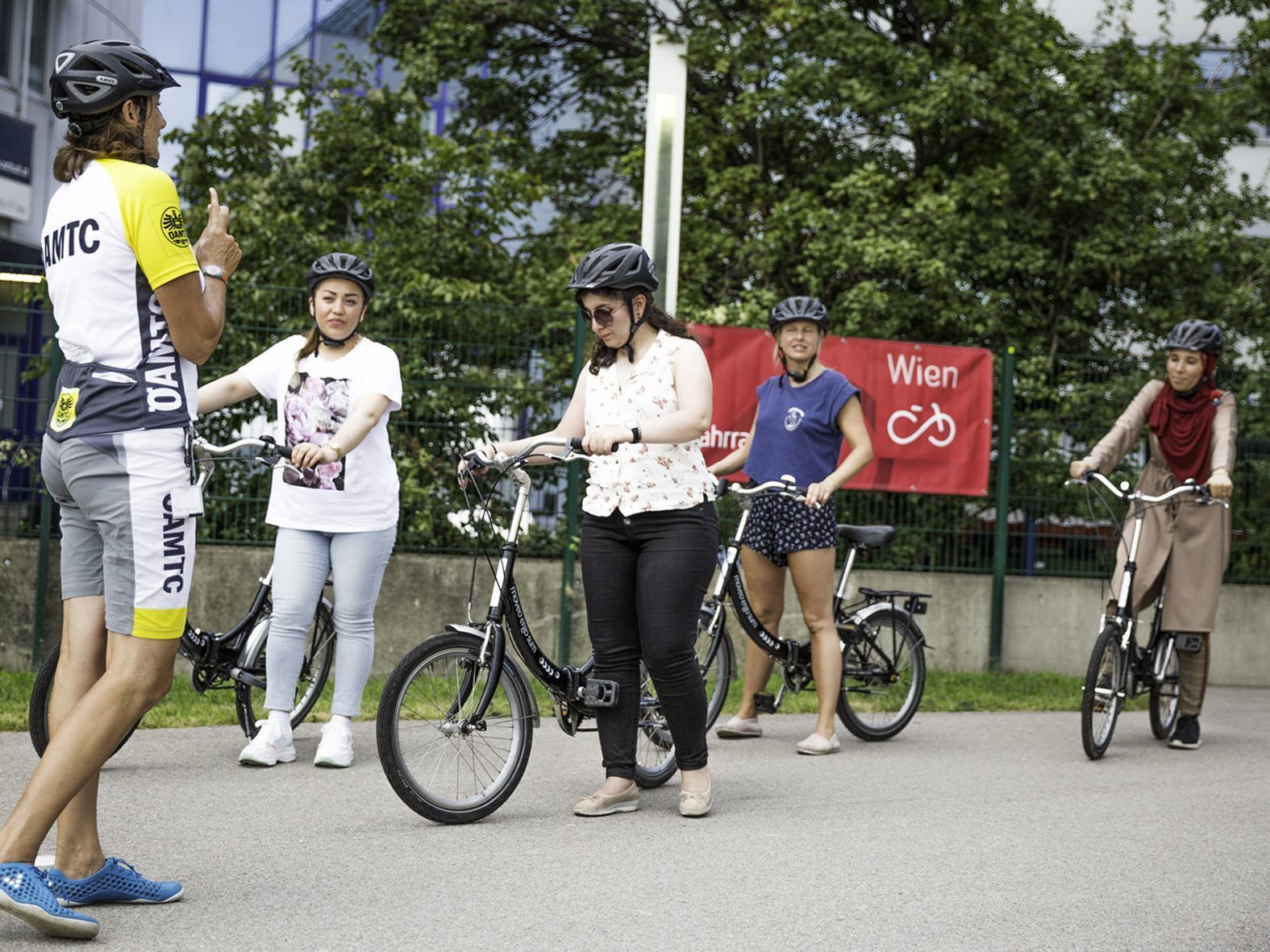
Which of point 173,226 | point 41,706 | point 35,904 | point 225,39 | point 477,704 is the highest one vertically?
point 225,39

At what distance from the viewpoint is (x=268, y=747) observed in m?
6.25

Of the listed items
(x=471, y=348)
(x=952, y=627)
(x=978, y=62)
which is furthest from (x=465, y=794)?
(x=978, y=62)

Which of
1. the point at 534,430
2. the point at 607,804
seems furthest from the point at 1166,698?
the point at 534,430

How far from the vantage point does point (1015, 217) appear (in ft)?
45.8

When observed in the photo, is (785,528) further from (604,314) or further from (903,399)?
(903,399)

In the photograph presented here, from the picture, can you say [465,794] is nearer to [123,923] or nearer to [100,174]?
[123,923]

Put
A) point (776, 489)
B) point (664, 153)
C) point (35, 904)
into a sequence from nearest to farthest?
1. point (35, 904)
2. point (776, 489)
3. point (664, 153)

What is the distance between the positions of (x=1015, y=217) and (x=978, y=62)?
1599mm

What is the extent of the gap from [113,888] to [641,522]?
7.16 feet

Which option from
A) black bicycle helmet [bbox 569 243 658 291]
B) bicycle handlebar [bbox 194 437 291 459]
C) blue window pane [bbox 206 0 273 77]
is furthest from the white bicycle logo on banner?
blue window pane [bbox 206 0 273 77]

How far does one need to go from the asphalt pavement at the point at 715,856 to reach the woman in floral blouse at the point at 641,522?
32 cm

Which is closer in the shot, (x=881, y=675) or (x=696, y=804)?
(x=696, y=804)

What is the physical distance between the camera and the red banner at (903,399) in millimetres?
9883

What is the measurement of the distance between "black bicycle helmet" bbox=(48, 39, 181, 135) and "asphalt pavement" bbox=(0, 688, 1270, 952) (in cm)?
202
